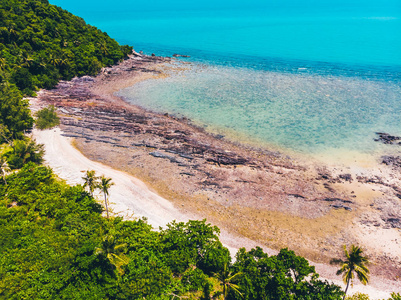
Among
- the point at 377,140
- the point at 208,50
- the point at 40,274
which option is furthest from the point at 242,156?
the point at 208,50

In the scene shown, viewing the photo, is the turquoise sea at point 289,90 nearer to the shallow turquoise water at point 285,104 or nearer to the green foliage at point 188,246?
the shallow turquoise water at point 285,104

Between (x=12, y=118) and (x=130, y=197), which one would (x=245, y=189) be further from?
(x=12, y=118)

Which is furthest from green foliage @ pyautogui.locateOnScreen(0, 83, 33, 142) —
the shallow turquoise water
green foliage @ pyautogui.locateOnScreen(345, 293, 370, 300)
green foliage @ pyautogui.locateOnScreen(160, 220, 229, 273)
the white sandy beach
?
green foliage @ pyautogui.locateOnScreen(345, 293, 370, 300)

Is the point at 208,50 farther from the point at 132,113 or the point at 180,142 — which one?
the point at 180,142

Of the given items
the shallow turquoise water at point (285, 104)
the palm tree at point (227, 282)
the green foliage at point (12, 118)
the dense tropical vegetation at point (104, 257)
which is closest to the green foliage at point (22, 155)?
the dense tropical vegetation at point (104, 257)

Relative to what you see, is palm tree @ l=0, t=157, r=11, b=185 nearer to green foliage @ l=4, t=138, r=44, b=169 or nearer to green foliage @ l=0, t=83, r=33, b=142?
green foliage @ l=4, t=138, r=44, b=169

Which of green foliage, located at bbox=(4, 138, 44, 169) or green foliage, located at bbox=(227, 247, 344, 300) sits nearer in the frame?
green foliage, located at bbox=(227, 247, 344, 300)
